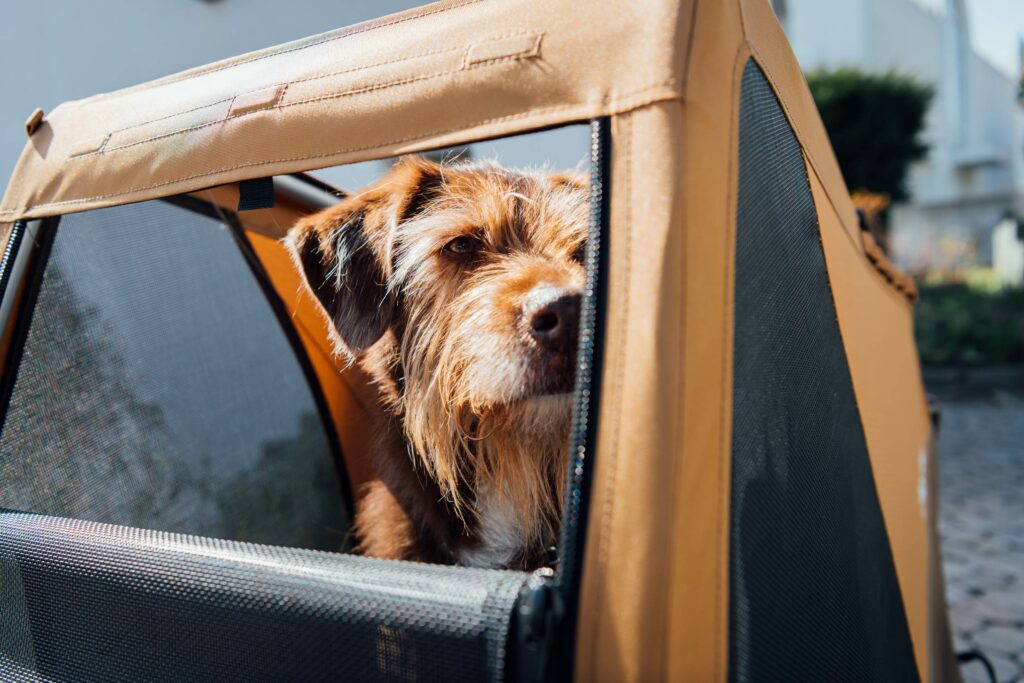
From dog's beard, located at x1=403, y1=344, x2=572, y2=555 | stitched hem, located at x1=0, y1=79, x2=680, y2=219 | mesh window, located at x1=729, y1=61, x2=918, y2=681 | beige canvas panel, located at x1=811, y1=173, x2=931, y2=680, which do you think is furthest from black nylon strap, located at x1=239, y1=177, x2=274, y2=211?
beige canvas panel, located at x1=811, y1=173, x2=931, y2=680

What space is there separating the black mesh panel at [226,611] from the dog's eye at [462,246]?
98cm

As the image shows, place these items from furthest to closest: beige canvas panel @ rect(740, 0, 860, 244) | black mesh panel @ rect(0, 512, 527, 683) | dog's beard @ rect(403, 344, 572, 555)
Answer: dog's beard @ rect(403, 344, 572, 555), beige canvas panel @ rect(740, 0, 860, 244), black mesh panel @ rect(0, 512, 527, 683)

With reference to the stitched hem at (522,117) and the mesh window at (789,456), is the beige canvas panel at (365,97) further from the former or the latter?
the mesh window at (789,456)

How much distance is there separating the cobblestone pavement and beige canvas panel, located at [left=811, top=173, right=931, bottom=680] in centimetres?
129

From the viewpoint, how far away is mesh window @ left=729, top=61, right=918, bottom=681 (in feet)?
2.95

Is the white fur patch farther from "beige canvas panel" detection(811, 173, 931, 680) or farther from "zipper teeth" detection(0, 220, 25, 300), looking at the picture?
"zipper teeth" detection(0, 220, 25, 300)

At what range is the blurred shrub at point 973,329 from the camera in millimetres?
9797

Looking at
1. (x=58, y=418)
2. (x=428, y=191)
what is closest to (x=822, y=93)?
(x=428, y=191)

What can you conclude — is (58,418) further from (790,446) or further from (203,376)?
(790,446)

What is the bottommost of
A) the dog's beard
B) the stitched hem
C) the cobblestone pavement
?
the cobblestone pavement

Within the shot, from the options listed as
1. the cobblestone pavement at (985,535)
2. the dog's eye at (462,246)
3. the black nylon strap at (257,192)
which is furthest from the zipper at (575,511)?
the cobblestone pavement at (985,535)

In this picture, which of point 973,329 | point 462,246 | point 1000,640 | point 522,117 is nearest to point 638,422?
point 522,117

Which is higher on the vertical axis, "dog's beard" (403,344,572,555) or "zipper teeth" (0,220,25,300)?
"zipper teeth" (0,220,25,300)

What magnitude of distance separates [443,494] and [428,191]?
2.73ft
